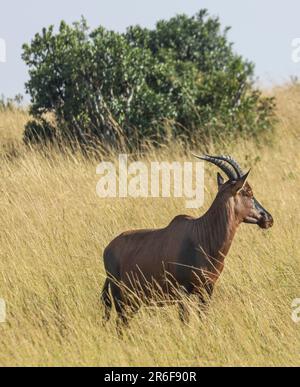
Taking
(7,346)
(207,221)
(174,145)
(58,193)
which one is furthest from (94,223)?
(174,145)

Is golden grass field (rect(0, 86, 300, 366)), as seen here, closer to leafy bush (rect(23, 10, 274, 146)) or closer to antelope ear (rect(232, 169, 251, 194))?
antelope ear (rect(232, 169, 251, 194))

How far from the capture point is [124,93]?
50.7 feet

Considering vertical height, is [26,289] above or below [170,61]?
below

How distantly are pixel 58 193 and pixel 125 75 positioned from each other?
15.2 ft

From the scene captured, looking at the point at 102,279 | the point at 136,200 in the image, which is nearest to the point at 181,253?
the point at 102,279

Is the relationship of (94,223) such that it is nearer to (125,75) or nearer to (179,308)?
(179,308)

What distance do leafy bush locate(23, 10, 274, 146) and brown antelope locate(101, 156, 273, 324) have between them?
7140mm

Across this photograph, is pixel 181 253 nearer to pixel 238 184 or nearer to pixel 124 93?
pixel 238 184

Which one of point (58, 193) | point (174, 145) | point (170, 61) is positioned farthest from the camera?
point (170, 61)

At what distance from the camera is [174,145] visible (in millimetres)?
14578
